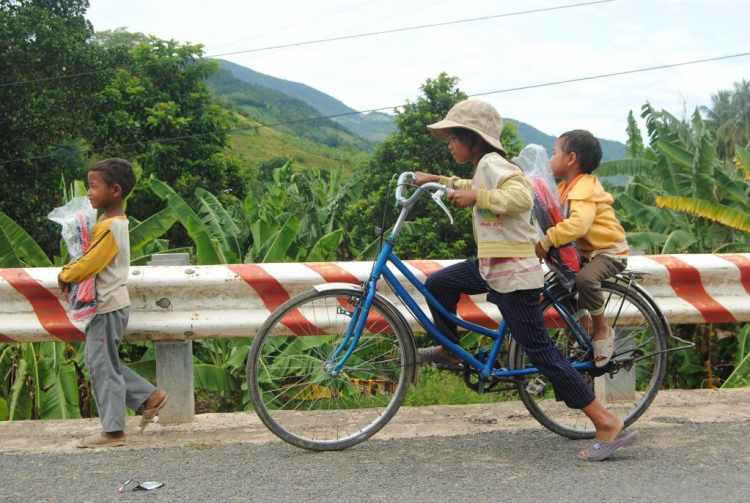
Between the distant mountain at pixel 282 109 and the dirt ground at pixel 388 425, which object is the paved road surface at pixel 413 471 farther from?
the distant mountain at pixel 282 109

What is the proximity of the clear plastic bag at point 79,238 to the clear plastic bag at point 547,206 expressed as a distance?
83.8 inches

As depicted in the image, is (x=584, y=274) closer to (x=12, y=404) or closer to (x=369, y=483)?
(x=369, y=483)

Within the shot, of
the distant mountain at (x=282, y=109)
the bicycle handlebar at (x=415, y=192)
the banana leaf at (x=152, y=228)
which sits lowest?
the banana leaf at (x=152, y=228)

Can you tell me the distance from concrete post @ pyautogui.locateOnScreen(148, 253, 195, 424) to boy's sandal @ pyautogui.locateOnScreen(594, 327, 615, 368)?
2.07m

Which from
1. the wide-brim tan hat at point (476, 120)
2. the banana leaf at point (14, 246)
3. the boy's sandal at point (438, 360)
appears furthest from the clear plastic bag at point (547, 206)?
the banana leaf at point (14, 246)

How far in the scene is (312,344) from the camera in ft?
13.7

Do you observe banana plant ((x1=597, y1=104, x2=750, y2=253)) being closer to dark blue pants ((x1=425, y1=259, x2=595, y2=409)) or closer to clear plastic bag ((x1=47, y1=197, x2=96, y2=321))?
dark blue pants ((x1=425, y1=259, x2=595, y2=409))

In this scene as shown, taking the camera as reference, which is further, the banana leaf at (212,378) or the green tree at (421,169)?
the green tree at (421,169)

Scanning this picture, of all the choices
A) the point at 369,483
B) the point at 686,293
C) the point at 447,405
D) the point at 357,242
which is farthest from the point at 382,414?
the point at 357,242

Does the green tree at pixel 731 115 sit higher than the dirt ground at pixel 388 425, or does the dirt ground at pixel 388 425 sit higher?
the green tree at pixel 731 115

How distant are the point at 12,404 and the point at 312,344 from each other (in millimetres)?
2399

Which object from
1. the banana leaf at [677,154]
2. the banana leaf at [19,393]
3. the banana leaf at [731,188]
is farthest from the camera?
the banana leaf at [677,154]

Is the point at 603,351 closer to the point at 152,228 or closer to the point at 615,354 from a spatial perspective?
the point at 615,354

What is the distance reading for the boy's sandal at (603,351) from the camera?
12.9 ft
